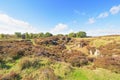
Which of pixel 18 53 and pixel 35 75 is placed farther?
pixel 18 53

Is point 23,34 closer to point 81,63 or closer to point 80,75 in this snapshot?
point 81,63

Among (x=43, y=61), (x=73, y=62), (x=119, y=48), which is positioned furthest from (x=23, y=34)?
(x=43, y=61)

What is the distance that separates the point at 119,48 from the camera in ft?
98.5

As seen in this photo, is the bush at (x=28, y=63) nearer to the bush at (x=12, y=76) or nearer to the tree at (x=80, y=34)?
the bush at (x=12, y=76)

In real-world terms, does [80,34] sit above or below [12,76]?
above

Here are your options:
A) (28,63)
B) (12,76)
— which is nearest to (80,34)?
(28,63)

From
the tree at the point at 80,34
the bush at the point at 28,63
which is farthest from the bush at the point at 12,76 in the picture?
the tree at the point at 80,34

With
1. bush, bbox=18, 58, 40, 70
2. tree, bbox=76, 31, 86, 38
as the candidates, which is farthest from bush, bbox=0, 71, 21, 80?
tree, bbox=76, 31, 86, 38

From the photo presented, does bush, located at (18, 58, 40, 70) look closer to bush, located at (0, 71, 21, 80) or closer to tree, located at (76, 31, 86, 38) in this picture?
bush, located at (0, 71, 21, 80)

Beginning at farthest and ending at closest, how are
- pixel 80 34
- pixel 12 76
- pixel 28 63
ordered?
pixel 80 34 < pixel 28 63 < pixel 12 76

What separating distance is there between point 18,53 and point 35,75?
469cm

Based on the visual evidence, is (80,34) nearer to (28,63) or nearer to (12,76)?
(28,63)

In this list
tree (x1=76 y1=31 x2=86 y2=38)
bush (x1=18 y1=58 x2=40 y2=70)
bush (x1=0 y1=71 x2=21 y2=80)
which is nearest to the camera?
bush (x1=0 y1=71 x2=21 y2=80)

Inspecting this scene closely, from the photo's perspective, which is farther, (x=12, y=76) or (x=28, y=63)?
(x=28, y=63)
